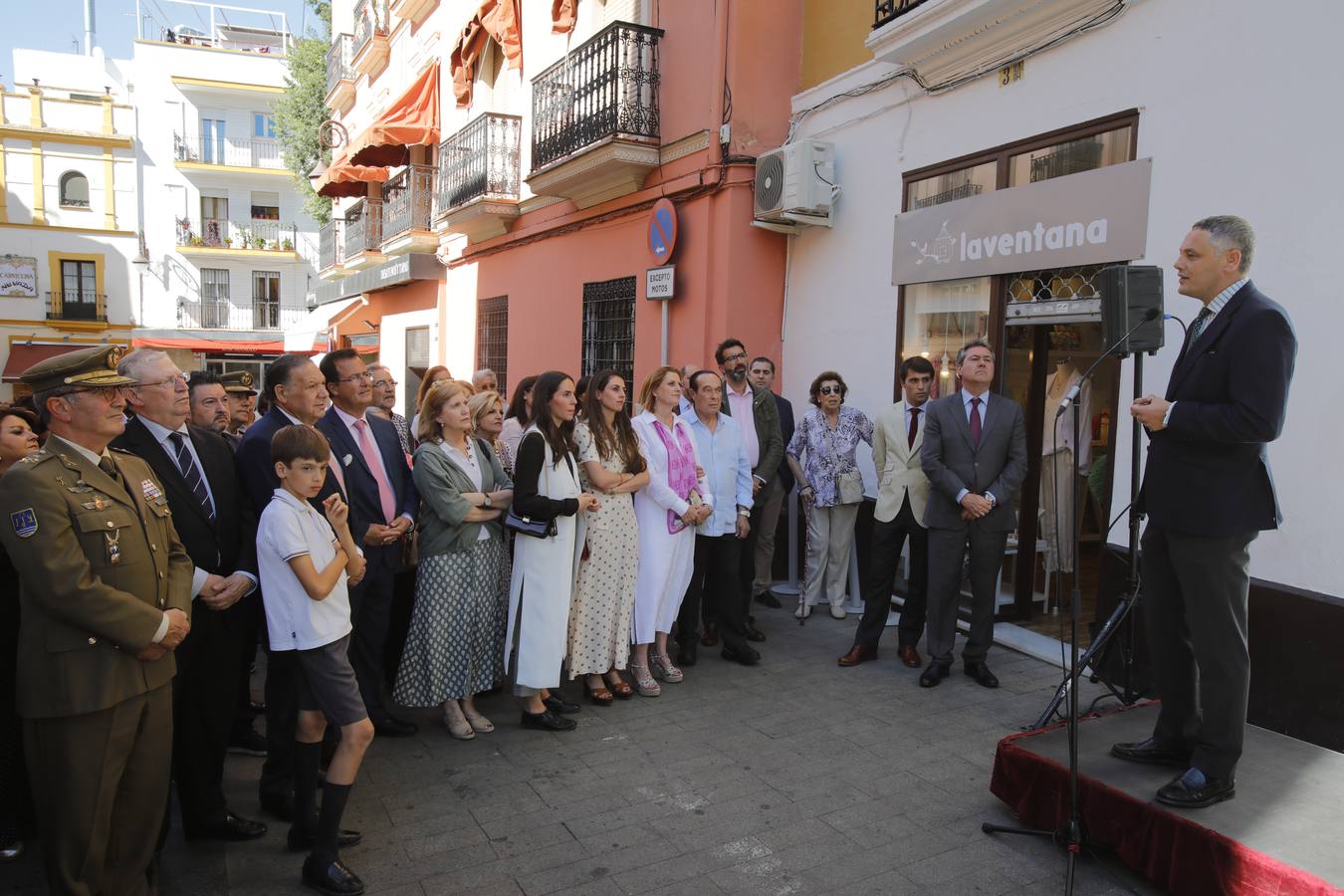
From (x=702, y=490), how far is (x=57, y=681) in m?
3.65

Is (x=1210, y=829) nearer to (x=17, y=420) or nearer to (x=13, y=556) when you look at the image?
(x=13, y=556)

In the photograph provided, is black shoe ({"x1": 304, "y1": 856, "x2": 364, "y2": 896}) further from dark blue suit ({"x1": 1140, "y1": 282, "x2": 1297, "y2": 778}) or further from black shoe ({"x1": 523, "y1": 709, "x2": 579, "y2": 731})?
dark blue suit ({"x1": 1140, "y1": 282, "x2": 1297, "y2": 778})

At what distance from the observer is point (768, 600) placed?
7.70 meters

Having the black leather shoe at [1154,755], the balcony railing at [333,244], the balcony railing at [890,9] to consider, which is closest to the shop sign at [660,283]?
the balcony railing at [890,9]

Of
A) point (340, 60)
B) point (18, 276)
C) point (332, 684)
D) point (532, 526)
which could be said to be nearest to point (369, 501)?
point (532, 526)

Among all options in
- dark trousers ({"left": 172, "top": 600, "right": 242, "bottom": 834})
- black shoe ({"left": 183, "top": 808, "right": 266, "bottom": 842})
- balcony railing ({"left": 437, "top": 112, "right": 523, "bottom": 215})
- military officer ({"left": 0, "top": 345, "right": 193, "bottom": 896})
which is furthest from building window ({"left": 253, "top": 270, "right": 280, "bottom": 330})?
military officer ({"left": 0, "top": 345, "right": 193, "bottom": 896})

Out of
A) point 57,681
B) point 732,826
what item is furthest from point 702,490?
point 57,681

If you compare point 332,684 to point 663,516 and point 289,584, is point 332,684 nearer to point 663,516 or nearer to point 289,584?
point 289,584

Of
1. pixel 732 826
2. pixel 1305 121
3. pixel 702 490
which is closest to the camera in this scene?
pixel 732 826

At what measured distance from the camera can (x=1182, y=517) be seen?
343 centimetres

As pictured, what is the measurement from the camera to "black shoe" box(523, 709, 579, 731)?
485 cm

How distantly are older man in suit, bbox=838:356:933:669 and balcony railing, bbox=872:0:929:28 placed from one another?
2835mm

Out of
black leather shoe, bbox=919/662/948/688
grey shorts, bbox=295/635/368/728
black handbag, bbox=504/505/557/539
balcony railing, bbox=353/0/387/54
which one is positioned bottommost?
black leather shoe, bbox=919/662/948/688

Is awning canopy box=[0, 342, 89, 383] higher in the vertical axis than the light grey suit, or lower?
higher
